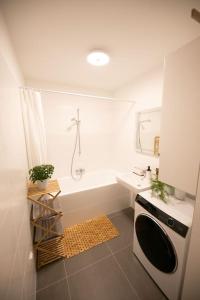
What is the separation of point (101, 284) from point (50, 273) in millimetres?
558

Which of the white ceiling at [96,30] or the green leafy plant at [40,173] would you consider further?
the green leafy plant at [40,173]

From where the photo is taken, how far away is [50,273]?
1.42 metres

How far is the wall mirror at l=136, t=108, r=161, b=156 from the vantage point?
196 centimetres

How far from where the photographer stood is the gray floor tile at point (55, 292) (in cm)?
122

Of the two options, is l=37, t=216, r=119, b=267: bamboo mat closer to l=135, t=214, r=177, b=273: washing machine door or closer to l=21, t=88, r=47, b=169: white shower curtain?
l=135, t=214, r=177, b=273: washing machine door

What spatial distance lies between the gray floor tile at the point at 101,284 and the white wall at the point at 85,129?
5.59ft

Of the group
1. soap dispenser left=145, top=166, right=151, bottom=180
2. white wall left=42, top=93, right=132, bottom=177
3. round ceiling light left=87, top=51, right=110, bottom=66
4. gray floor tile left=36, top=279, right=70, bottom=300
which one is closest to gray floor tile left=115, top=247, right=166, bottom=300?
gray floor tile left=36, top=279, right=70, bottom=300

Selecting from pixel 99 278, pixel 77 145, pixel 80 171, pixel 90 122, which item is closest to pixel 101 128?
pixel 90 122

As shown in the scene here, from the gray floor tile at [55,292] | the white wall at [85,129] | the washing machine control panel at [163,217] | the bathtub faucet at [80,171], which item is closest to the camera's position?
the washing machine control panel at [163,217]

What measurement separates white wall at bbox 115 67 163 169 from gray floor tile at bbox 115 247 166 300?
1238mm

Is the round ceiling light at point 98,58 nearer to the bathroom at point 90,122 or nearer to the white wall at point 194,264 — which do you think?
the bathroom at point 90,122

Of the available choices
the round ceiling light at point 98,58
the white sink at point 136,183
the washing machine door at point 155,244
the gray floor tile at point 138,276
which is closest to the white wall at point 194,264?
the washing machine door at point 155,244

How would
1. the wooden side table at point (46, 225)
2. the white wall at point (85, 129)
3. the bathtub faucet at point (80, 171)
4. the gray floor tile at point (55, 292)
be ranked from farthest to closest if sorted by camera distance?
the bathtub faucet at point (80, 171) < the white wall at point (85, 129) < the wooden side table at point (46, 225) < the gray floor tile at point (55, 292)

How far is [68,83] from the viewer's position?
8.34 feet
